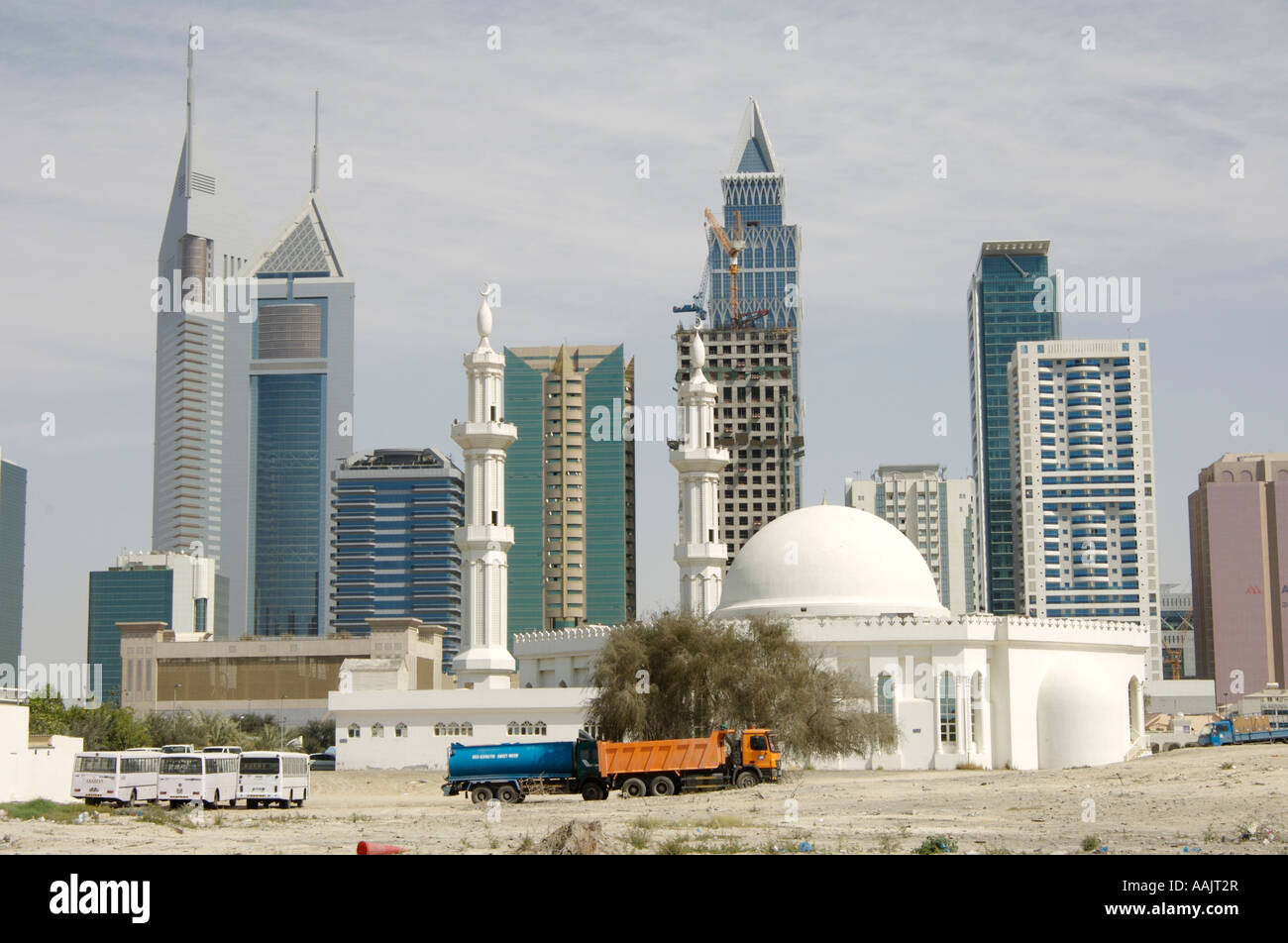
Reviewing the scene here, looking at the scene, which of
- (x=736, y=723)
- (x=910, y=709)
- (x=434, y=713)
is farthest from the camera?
(x=434, y=713)

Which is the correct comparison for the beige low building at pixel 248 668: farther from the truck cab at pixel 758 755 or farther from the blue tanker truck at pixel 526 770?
the blue tanker truck at pixel 526 770

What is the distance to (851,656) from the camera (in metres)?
55.9

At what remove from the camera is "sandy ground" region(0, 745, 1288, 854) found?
77.7ft

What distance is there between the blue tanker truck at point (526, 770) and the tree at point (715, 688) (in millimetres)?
9451

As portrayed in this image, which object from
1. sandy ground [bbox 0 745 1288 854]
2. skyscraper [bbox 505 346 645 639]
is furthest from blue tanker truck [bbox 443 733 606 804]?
skyscraper [bbox 505 346 645 639]

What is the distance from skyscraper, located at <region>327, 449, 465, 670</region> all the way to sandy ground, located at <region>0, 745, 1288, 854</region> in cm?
14451

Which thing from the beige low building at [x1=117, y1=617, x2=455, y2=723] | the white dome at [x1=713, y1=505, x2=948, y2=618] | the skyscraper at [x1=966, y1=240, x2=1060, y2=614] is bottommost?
A: the beige low building at [x1=117, y1=617, x2=455, y2=723]

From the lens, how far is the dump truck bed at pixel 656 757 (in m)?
39.0

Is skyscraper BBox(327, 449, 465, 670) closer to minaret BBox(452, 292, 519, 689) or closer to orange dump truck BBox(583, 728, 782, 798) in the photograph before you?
minaret BBox(452, 292, 519, 689)
